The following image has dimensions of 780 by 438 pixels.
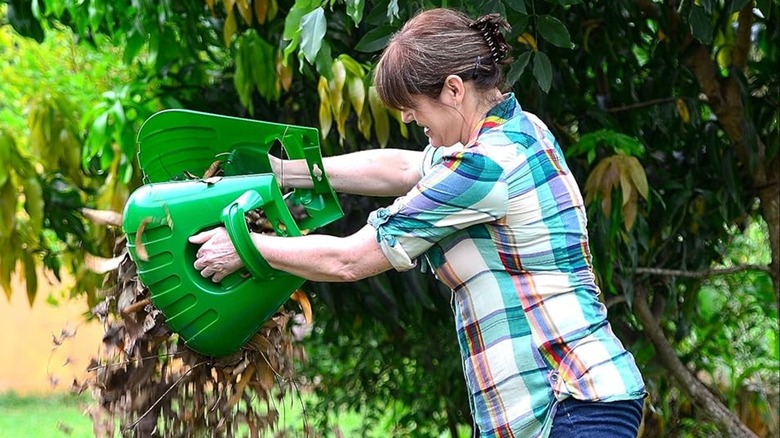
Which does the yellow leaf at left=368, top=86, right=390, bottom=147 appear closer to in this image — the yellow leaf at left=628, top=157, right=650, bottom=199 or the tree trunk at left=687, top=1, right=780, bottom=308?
the yellow leaf at left=628, top=157, right=650, bottom=199

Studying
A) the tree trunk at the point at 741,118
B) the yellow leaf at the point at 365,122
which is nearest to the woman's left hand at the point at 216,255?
the yellow leaf at the point at 365,122

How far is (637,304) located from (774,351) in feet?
3.17

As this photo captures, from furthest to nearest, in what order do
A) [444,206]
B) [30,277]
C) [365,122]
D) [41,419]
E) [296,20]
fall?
Answer: [41,419] → [30,277] → [365,122] → [296,20] → [444,206]

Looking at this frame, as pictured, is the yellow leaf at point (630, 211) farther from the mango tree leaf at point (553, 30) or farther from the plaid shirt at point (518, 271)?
the plaid shirt at point (518, 271)

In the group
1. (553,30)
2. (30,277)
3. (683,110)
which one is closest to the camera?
(553,30)

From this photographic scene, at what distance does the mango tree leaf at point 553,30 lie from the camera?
2391mm

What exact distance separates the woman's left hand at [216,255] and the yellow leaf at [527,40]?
0.95 metres

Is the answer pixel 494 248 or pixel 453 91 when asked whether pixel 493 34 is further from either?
pixel 494 248

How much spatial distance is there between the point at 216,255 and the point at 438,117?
443 millimetres

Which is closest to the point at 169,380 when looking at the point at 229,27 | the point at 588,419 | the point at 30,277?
the point at 588,419

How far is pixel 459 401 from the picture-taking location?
4.03 meters

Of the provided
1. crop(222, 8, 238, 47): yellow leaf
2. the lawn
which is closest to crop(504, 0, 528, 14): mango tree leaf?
crop(222, 8, 238, 47): yellow leaf

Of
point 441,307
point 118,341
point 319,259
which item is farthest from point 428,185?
point 441,307

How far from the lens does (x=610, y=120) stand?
3223 mm
